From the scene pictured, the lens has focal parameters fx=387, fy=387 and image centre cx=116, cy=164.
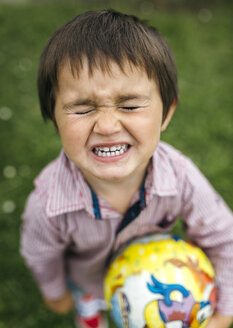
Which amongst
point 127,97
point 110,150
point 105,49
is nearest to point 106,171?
point 110,150

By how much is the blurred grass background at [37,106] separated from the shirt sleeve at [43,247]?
506 mm

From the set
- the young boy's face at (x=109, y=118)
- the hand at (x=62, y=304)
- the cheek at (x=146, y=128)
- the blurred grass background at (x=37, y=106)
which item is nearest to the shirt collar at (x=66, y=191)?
the young boy's face at (x=109, y=118)

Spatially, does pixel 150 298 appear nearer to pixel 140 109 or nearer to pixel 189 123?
pixel 140 109

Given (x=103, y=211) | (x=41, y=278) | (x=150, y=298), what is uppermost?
(x=103, y=211)

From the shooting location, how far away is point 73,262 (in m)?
2.07

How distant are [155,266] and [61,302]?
2.73 ft

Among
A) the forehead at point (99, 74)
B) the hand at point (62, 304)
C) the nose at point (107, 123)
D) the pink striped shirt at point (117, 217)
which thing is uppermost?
the forehead at point (99, 74)

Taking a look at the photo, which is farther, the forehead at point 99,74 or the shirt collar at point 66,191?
the shirt collar at point 66,191

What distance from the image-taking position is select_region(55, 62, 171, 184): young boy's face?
4.46 feet

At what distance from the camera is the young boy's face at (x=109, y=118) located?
4.46ft

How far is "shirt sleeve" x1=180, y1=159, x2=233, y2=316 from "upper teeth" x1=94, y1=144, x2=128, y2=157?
42 centimetres

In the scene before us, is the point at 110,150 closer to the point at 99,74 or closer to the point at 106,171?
the point at 106,171

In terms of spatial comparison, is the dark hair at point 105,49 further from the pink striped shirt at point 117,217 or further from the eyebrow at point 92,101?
the pink striped shirt at point 117,217

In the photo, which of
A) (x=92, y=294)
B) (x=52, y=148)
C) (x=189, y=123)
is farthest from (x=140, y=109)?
(x=189, y=123)
